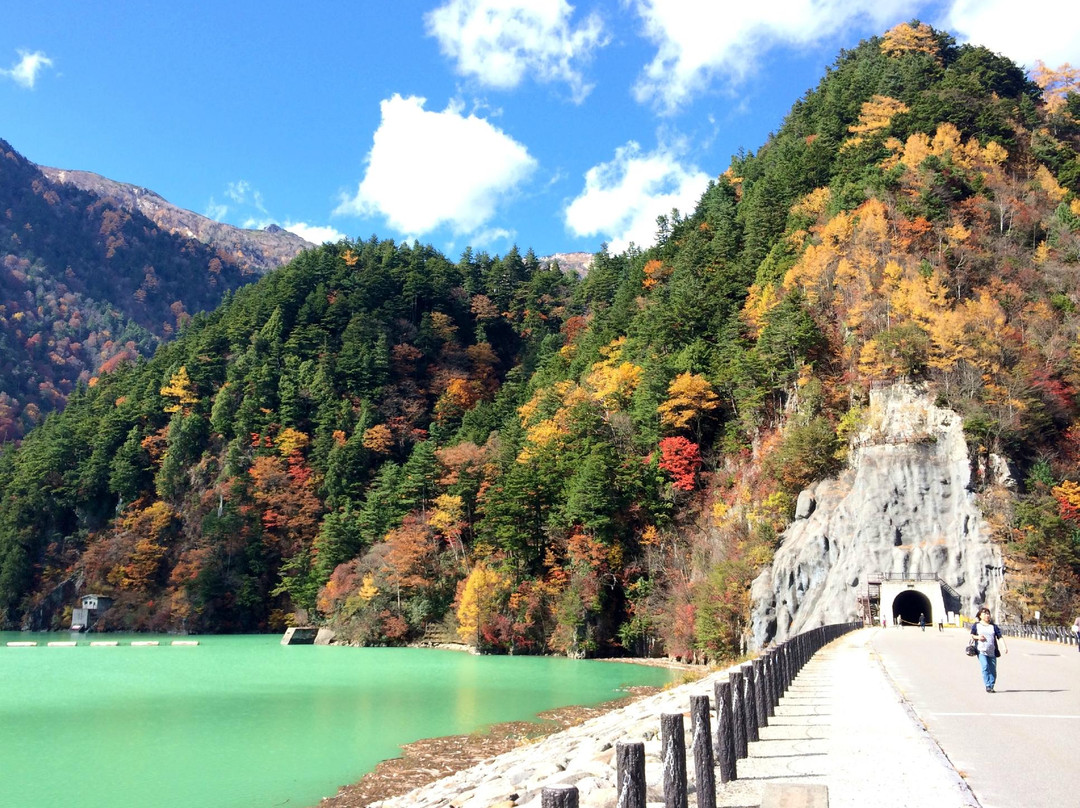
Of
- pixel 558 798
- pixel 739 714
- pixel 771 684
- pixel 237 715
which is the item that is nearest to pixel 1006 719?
pixel 771 684

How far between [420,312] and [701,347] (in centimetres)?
4776

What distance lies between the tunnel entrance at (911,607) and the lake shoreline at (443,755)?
19184 mm

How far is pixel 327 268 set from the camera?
95.9 metres

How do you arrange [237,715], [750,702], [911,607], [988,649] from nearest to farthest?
[750,702] → [988,649] → [237,715] → [911,607]

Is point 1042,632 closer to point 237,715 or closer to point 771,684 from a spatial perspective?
point 771,684

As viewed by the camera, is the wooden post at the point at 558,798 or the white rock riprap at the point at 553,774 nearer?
the wooden post at the point at 558,798

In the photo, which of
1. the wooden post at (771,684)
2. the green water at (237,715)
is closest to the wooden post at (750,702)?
the wooden post at (771,684)

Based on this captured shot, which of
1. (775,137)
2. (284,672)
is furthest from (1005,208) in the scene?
(284,672)

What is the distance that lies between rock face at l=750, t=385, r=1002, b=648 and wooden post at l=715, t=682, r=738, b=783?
31098mm

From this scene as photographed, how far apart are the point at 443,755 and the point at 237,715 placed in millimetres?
9100

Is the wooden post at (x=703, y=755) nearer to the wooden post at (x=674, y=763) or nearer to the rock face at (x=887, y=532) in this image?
the wooden post at (x=674, y=763)

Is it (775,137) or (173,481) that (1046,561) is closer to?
(775,137)

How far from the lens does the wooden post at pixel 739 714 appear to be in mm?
9102

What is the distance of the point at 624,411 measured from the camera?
56.8 metres
